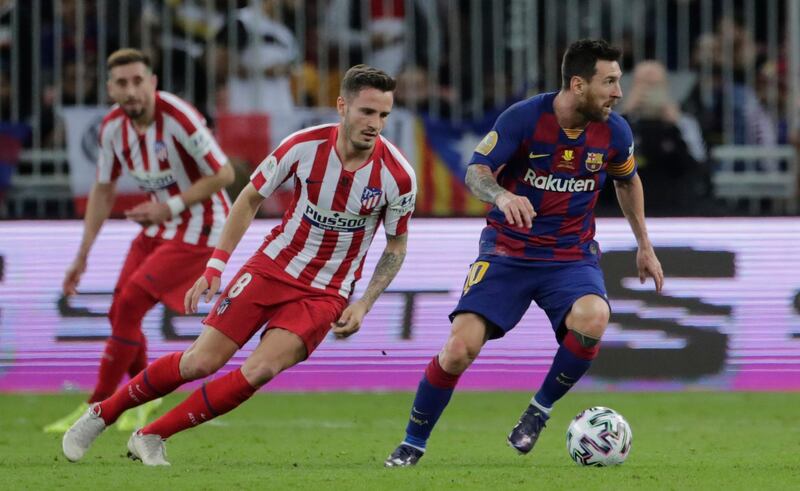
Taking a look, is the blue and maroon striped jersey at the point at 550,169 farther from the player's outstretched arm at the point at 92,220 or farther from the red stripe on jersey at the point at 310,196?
the player's outstretched arm at the point at 92,220

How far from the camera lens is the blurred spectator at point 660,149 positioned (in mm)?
12281

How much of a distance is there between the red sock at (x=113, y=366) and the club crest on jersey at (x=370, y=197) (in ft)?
8.52

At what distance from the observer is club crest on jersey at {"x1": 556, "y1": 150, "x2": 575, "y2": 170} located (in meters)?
7.55

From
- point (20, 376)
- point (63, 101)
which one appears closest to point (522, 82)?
point (63, 101)

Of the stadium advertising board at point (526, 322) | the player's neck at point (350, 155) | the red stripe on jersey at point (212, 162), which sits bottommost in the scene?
the stadium advertising board at point (526, 322)

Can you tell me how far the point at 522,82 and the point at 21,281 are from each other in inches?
175

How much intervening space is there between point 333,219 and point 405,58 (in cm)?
Result: 584

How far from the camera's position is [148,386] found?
7.30 m

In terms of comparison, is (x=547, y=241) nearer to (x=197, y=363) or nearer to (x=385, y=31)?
(x=197, y=363)

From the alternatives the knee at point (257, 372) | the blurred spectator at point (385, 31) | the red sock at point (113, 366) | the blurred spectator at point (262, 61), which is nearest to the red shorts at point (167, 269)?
the red sock at point (113, 366)

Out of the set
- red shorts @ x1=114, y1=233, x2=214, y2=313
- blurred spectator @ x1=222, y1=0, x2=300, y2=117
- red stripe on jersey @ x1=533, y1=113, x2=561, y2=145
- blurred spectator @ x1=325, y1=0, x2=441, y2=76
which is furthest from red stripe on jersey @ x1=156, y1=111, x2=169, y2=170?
blurred spectator @ x1=325, y1=0, x2=441, y2=76

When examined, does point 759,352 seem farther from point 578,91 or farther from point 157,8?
point 157,8

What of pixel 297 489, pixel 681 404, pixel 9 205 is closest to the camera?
pixel 297 489

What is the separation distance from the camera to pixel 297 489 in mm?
6539
